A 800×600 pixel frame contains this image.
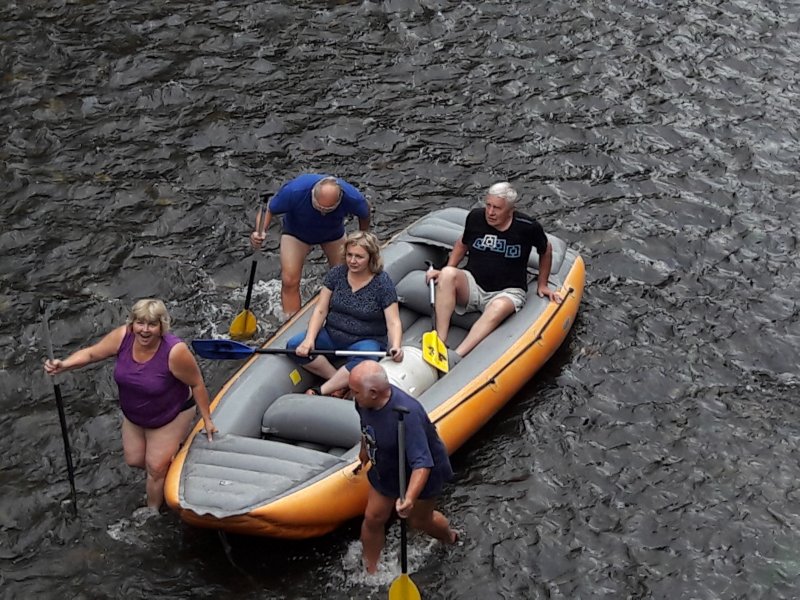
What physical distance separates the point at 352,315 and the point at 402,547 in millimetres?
2286

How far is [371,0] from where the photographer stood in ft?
52.9

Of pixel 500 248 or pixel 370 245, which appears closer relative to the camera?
pixel 370 245

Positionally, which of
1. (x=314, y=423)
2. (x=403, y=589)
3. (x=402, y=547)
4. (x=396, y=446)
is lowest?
(x=403, y=589)

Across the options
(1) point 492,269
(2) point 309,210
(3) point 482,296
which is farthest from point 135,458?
(1) point 492,269

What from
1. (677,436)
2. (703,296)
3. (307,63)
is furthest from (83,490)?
(307,63)

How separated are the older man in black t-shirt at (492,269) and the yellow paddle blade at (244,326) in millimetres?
1719

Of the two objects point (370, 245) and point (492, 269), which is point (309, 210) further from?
point (492, 269)

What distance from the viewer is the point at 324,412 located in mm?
8648

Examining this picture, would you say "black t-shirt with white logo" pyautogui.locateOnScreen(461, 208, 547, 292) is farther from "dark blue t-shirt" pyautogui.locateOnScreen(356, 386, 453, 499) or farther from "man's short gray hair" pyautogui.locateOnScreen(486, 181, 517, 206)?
"dark blue t-shirt" pyautogui.locateOnScreen(356, 386, 453, 499)

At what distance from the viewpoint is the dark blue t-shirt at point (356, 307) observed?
9039 mm

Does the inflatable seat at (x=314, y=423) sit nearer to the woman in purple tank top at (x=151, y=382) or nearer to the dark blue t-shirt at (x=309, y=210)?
the woman in purple tank top at (x=151, y=382)

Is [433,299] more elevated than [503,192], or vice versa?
[503,192]

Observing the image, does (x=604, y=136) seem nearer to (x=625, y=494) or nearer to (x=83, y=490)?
(x=625, y=494)

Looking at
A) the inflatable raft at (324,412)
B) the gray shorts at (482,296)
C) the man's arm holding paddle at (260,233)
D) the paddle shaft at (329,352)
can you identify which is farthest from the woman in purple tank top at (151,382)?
the gray shorts at (482,296)
